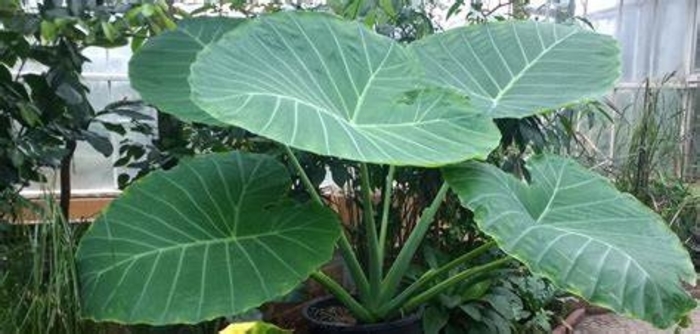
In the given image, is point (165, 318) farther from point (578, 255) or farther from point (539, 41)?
point (539, 41)

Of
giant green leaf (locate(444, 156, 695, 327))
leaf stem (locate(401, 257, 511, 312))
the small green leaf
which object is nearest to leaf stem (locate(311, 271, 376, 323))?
leaf stem (locate(401, 257, 511, 312))

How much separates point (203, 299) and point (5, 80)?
0.74 meters

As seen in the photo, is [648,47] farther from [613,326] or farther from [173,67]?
[173,67]

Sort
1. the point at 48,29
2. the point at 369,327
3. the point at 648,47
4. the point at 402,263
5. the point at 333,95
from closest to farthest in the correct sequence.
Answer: the point at 48,29, the point at 333,95, the point at 369,327, the point at 402,263, the point at 648,47

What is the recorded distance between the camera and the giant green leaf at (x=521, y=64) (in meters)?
1.75

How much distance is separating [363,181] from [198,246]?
0.50 meters

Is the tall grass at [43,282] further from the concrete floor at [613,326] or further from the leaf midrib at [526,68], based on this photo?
the concrete floor at [613,326]

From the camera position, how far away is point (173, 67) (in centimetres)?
176

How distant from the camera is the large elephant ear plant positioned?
1237mm

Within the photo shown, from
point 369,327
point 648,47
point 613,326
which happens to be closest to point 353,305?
point 369,327

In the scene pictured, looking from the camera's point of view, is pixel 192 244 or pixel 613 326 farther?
pixel 613 326

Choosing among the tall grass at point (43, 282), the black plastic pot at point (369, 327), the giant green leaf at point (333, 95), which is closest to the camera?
the giant green leaf at point (333, 95)

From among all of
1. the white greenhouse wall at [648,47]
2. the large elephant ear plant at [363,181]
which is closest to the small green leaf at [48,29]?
the large elephant ear plant at [363,181]

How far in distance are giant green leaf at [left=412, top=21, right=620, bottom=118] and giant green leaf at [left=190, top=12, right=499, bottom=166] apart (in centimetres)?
24
